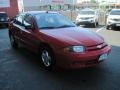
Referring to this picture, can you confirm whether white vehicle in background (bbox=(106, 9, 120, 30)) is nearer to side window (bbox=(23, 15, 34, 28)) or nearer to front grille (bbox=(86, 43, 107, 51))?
side window (bbox=(23, 15, 34, 28))

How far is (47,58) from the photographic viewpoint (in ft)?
22.4

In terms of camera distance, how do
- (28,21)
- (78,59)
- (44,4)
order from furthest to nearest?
1. (44,4)
2. (28,21)
3. (78,59)

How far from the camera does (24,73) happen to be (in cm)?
656

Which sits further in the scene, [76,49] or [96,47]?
[96,47]

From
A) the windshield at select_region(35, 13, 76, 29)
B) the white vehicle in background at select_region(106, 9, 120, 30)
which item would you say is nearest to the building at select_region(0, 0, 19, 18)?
the white vehicle in background at select_region(106, 9, 120, 30)

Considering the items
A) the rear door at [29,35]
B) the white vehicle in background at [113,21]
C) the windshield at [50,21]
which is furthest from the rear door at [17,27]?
the white vehicle in background at [113,21]

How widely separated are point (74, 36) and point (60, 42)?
0.48 m

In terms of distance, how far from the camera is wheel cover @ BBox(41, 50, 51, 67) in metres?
6.75

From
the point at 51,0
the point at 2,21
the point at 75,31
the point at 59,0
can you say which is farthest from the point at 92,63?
the point at 59,0

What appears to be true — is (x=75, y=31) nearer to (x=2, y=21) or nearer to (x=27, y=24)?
(x=27, y=24)

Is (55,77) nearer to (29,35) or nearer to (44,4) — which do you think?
(29,35)

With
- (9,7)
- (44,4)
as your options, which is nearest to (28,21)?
(9,7)

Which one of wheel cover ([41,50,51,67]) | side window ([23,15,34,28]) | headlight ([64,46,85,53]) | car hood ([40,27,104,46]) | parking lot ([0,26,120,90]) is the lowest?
parking lot ([0,26,120,90])

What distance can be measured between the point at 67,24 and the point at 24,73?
2192 mm
